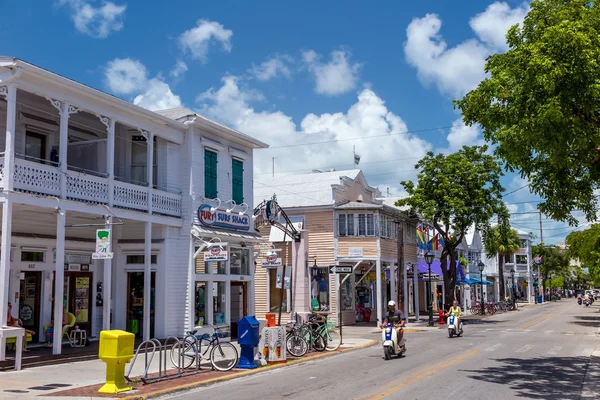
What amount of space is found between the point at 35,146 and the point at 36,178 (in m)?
3.47

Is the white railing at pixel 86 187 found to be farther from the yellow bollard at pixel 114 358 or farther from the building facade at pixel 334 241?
the building facade at pixel 334 241

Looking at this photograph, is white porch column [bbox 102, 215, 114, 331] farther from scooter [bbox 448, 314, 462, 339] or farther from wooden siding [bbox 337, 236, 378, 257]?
wooden siding [bbox 337, 236, 378, 257]

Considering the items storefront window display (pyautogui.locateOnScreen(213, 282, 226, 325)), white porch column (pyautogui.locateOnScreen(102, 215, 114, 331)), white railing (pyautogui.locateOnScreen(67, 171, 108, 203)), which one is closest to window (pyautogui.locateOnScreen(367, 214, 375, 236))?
storefront window display (pyautogui.locateOnScreen(213, 282, 226, 325))

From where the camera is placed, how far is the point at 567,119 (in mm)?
11656

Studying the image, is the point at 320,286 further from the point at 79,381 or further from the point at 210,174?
the point at 79,381

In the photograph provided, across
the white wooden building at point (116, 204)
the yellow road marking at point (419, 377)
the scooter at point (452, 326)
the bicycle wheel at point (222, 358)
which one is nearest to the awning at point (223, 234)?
the white wooden building at point (116, 204)

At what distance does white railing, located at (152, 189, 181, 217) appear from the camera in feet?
69.3

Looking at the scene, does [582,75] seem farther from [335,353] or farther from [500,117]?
[335,353]

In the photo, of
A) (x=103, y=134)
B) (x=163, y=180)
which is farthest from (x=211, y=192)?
(x=103, y=134)

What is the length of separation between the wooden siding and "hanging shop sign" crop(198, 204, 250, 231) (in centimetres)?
1084

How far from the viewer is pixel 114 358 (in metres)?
11.7

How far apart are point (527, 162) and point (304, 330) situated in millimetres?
8825

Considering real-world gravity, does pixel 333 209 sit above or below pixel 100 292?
above

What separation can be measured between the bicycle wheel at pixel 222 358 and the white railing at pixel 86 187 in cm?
613
